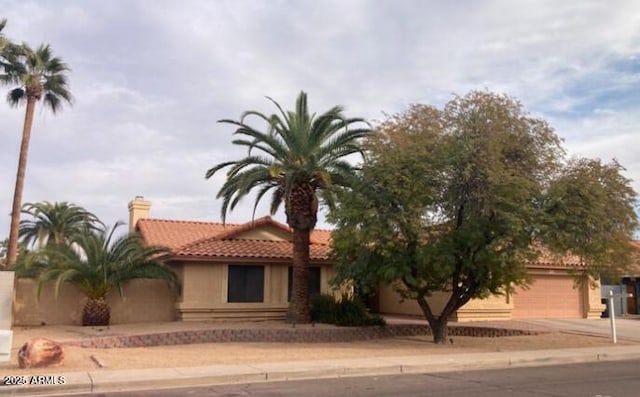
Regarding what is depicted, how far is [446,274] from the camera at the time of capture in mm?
19141

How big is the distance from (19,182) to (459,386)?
83.4 feet

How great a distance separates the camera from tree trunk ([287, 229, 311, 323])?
23.6 meters

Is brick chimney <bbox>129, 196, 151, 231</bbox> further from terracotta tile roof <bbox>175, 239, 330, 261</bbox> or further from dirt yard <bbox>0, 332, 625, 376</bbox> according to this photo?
dirt yard <bbox>0, 332, 625, 376</bbox>

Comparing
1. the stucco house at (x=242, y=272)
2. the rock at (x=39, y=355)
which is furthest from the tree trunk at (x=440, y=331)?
the rock at (x=39, y=355)

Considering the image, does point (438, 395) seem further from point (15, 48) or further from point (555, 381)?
point (15, 48)

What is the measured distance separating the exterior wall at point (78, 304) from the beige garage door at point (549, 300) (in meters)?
15.2

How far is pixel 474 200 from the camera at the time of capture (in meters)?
18.0

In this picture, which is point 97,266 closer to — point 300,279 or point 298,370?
point 300,279

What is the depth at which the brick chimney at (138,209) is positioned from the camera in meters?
33.7

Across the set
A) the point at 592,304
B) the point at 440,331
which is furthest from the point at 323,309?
the point at 592,304

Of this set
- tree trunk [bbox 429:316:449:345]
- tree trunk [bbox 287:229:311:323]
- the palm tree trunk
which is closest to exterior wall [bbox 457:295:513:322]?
tree trunk [bbox 429:316:449:345]

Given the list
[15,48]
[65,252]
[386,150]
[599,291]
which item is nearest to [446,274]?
[386,150]

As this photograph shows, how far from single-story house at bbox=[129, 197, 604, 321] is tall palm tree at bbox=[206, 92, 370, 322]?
7.64 feet

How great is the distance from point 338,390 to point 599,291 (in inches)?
925
